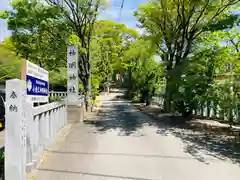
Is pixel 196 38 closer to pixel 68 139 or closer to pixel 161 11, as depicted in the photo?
pixel 161 11

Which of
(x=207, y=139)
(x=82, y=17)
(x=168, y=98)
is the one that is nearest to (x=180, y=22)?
(x=168, y=98)

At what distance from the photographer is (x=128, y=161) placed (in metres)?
5.73

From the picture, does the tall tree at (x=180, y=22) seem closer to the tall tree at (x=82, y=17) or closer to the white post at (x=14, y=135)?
the tall tree at (x=82, y=17)

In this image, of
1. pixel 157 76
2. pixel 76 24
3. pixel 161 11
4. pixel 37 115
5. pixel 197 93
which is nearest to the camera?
pixel 37 115

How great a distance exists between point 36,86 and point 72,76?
5.59 m

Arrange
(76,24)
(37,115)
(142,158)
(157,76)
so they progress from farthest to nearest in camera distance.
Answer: (157,76) → (76,24) → (142,158) → (37,115)

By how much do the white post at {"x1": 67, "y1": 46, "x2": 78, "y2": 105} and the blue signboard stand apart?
4698mm

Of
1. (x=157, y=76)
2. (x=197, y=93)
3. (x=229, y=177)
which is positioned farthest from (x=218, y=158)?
(x=157, y=76)

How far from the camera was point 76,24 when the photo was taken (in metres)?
15.4

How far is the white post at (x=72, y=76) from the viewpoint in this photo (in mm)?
10938

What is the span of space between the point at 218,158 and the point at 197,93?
6.53 m

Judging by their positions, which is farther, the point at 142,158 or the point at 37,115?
the point at 142,158

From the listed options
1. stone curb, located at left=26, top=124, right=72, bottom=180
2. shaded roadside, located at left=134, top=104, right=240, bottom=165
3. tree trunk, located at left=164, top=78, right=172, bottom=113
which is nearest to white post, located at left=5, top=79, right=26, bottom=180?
stone curb, located at left=26, top=124, right=72, bottom=180

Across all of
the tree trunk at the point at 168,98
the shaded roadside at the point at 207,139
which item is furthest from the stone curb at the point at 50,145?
the tree trunk at the point at 168,98
